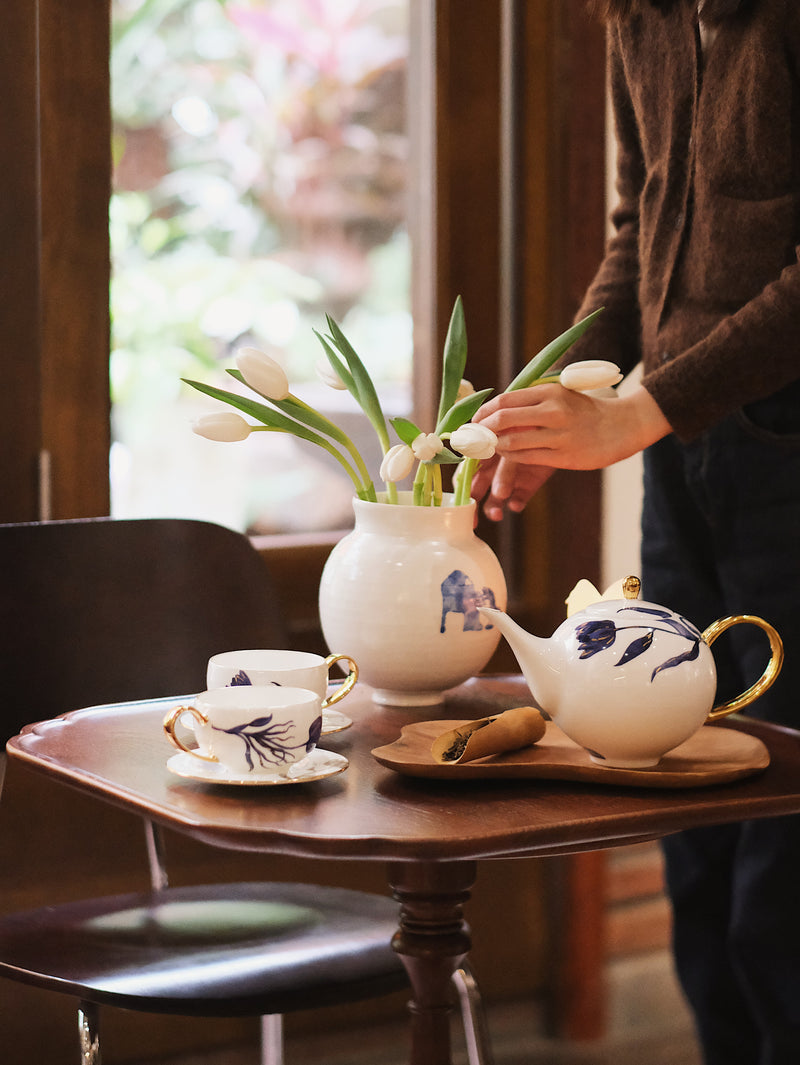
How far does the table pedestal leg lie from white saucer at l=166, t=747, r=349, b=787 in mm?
84

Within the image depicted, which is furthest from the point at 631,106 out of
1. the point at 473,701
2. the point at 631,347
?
the point at 473,701

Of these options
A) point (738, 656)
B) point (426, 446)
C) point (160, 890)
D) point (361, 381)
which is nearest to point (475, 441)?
point (426, 446)

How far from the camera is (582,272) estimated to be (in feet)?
6.78

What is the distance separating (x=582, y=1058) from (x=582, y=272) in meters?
1.23

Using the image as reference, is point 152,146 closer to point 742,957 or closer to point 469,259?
point 469,259

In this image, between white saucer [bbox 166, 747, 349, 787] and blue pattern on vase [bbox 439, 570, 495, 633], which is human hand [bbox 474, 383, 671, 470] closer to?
blue pattern on vase [bbox 439, 570, 495, 633]

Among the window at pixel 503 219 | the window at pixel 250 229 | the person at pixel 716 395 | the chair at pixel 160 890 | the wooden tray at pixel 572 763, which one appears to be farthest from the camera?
the window at pixel 503 219

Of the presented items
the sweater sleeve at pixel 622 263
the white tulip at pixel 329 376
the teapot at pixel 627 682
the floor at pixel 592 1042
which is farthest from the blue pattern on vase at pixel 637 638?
the floor at pixel 592 1042

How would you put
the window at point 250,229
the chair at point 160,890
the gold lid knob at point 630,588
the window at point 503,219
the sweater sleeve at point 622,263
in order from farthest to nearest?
the window at point 503,219
the window at point 250,229
the sweater sleeve at point 622,263
the chair at point 160,890
the gold lid knob at point 630,588

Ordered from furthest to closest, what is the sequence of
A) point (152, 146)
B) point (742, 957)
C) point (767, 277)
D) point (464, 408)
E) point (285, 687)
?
point (152, 146)
point (742, 957)
point (767, 277)
point (464, 408)
point (285, 687)

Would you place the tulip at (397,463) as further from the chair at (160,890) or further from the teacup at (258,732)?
the chair at (160,890)

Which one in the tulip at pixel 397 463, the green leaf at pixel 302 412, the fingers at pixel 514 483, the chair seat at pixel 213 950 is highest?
the green leaf at pixel 302 412

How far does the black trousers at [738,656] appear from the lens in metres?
1.34

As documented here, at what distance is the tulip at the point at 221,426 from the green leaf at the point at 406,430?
130 mm
